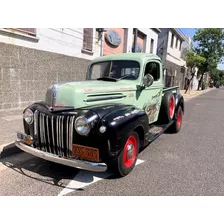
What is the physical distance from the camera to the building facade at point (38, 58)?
267 inches

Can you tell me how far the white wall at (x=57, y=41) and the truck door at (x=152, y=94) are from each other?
492 cm

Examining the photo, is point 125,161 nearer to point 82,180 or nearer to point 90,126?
point 82,180

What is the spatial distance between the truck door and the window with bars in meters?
6.36

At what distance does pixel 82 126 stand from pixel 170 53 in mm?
22697

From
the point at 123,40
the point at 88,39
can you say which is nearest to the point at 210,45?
the point at 123,40

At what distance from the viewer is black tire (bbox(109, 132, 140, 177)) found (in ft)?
9.94

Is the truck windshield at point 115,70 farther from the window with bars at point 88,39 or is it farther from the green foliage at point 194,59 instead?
the green foliage at point 194,59

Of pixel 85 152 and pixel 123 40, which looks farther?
pixel 123 40

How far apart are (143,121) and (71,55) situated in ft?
22.5

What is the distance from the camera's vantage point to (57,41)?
850 cm

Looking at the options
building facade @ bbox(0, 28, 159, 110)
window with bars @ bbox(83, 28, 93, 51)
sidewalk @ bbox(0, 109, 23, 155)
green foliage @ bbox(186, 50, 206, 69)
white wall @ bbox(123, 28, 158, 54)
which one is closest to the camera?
sidewalk @ bbox(0, 109, 23, 155)

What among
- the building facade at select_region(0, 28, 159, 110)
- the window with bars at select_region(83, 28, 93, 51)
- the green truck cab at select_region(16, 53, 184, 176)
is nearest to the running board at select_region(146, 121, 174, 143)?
the green truck cab at select_region(16, 53, 184, 176)

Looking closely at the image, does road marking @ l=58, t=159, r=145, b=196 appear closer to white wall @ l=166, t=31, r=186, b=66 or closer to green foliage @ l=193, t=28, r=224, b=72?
white wall @ l=166, t=31, r=186, b=66

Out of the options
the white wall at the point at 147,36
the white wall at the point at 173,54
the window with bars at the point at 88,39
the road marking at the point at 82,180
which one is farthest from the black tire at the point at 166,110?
the white wall at the point at 173,54
